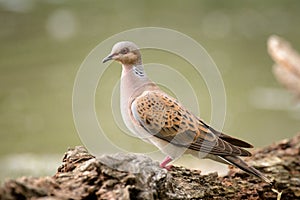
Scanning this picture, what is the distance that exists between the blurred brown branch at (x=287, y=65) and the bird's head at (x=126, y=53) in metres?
2.40

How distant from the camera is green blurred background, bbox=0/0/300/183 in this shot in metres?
7.43

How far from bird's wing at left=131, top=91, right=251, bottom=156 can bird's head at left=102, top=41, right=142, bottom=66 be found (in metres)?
0.21

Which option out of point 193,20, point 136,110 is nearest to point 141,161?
point 136,110

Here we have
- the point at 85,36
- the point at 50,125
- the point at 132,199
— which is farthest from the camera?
the point at 85,36

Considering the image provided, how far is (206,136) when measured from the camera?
11.1ft

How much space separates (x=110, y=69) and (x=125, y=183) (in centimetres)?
664

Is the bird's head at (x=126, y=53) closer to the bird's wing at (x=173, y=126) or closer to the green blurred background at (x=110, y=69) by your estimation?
the bird's wing at (x=173, y=126)

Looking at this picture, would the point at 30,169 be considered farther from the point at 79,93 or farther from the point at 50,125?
the point at 79,93

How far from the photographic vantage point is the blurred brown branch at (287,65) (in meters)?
5.48

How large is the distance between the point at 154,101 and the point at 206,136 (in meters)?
0.34

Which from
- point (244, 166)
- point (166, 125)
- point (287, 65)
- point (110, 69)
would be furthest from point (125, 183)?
point (110, 69)

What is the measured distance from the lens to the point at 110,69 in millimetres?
9156

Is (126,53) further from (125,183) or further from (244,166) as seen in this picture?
(125,183)

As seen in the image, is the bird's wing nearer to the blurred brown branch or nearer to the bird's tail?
the bird's tail
